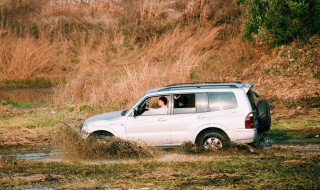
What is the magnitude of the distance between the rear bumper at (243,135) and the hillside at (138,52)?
8153 mm

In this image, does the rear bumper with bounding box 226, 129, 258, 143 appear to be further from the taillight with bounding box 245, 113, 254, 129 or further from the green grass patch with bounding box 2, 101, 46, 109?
the green grass patch with bounding box 2, 101, 46, 109

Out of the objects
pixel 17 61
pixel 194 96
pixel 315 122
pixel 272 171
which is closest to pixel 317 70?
pixel 315 122

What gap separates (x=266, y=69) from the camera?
29.9 metres

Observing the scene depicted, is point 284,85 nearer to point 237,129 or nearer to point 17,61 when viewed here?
point 237,129

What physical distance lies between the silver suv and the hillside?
8025 mm

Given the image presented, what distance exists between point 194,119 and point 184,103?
0.52 m

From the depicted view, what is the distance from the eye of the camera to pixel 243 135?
16266mm

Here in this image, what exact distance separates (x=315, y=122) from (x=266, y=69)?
8112 millimetres

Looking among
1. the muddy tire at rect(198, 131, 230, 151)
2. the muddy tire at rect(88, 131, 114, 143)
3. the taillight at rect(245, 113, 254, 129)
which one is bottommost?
the muddy tire at rect(198, 131, 230, 151)

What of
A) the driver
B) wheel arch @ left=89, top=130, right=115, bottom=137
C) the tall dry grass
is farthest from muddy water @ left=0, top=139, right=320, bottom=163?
the tall dry grass

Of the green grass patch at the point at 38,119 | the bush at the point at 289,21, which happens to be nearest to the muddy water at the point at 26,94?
the green grass patch at the point at 38,119

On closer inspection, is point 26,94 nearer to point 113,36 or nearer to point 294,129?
point 113,36

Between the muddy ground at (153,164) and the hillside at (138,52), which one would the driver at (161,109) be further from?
the hillside at (138,52)

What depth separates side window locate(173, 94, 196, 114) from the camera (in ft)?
54.9
